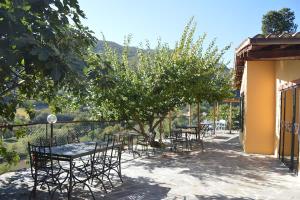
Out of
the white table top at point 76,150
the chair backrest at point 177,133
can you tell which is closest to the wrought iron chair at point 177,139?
the chair backrest at point 177,133

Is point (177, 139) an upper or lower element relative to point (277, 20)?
lower

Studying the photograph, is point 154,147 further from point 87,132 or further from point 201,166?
point 201,166

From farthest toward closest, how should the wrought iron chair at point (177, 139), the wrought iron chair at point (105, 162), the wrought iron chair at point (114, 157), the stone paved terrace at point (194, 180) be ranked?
the wrought iron chair at point (177, 139) → the wrought iron chair at point (114, 157) → the wrought iron chair at point (105, 162) → the stone paved terrace at point (194, 180)

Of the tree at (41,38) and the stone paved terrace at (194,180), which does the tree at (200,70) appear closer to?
the stone paved terrace at (194,180)

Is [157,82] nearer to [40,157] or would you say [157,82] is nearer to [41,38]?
[40,157]

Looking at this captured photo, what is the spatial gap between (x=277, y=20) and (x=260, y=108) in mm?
16214

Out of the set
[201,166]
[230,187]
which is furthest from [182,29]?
[230,187]

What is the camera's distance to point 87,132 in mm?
10820

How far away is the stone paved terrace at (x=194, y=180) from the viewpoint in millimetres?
5906

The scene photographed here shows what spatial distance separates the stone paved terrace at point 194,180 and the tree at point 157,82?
2.17m

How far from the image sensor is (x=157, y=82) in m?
11.2

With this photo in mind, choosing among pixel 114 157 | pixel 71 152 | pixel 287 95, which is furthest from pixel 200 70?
pixel 71 152

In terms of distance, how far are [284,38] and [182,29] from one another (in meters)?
6.22

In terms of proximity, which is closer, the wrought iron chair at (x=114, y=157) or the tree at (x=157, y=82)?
the wrought iron chair at (x=114, y=157)
